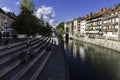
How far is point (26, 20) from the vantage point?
122ft

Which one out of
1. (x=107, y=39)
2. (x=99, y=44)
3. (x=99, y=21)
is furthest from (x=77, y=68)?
(x=99, y=21)

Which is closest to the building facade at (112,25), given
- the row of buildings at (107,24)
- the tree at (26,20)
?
the row of buildings at (107,24)

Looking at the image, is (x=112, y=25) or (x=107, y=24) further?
(x=107, y=24)

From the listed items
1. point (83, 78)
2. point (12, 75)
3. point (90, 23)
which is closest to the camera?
point (12, 75)

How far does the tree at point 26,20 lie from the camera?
124ft

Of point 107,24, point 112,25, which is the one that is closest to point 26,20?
point 112,25

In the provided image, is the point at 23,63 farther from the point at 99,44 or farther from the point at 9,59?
the point at 99,44

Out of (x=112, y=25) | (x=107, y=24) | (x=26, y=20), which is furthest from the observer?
(x=107, y=24)

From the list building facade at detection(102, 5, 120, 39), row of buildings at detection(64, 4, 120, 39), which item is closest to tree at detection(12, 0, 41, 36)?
row of buildings at detection(64, 4, 120, 39)

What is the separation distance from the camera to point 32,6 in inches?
1594

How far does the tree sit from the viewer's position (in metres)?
37.7

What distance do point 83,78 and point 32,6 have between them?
768 inches

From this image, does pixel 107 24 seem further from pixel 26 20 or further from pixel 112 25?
pixel 26 20

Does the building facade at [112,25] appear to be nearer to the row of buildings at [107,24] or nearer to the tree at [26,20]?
the row of buildings at [107,24]
